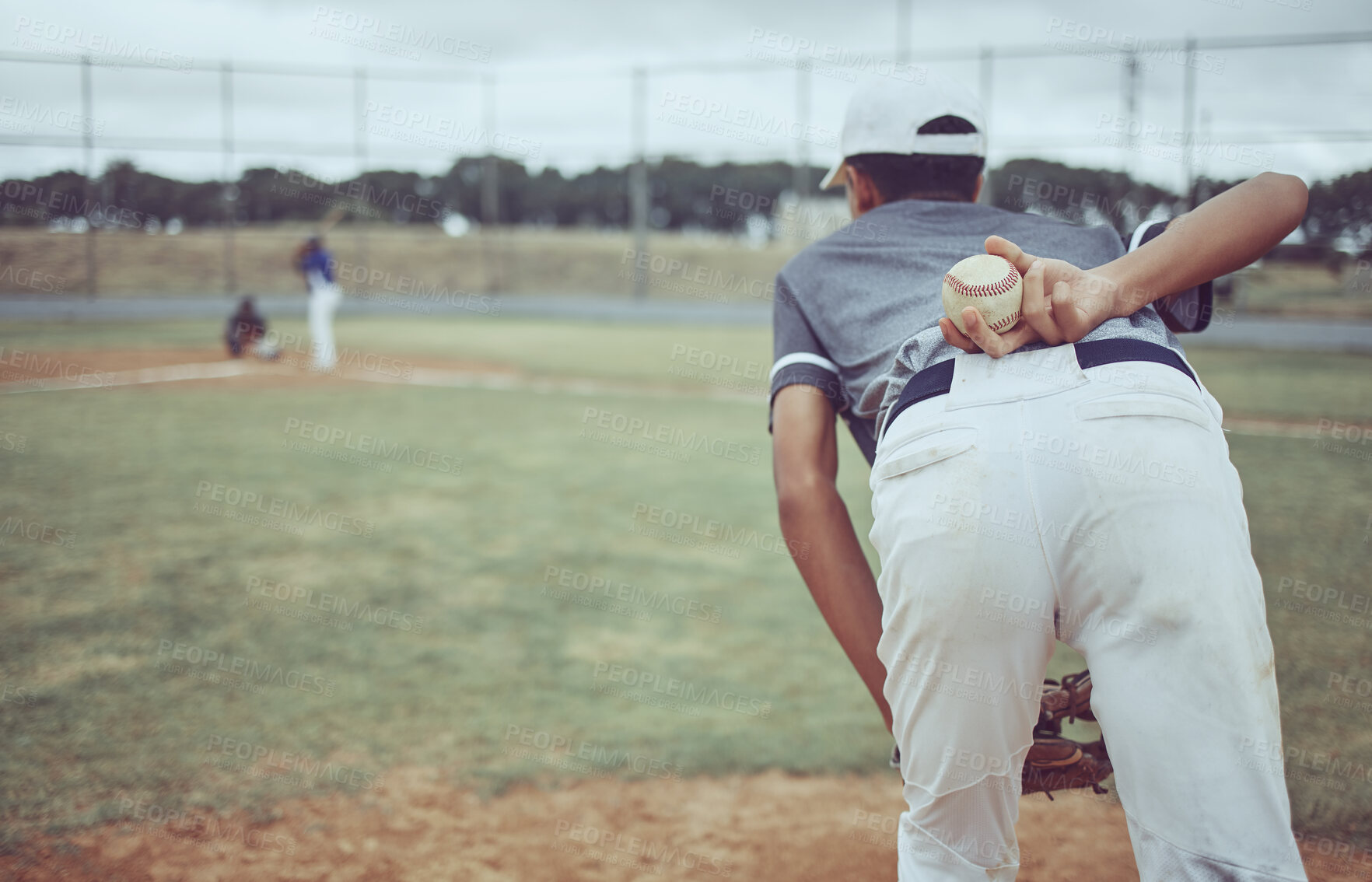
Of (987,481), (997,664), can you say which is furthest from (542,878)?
(987,481)

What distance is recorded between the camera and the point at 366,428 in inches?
339

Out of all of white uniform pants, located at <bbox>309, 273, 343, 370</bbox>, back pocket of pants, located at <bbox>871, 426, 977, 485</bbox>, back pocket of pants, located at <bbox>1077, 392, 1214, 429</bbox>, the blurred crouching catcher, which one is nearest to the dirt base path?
back pocket of pants, located at <bbox>871, 426, 977, 485</bbox>

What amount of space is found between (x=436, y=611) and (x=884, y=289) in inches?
129

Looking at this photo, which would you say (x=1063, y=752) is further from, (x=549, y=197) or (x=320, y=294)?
(x=549, y=197)

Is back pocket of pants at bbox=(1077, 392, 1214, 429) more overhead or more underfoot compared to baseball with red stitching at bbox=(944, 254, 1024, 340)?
more underfoot

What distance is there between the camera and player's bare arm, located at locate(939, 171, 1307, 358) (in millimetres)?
1312

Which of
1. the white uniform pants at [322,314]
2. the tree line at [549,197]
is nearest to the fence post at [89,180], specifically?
the tree line at [549,197]

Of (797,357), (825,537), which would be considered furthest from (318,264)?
→ (825,537)

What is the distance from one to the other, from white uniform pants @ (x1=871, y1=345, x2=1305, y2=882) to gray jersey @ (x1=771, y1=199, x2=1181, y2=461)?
0.61ft

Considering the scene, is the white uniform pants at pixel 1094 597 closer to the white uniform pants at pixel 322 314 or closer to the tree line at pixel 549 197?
the white uniform pants at pixel 322 314

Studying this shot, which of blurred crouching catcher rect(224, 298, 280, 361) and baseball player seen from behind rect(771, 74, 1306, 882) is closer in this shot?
baseball player seen from behind rect(771, 74, 1306, 882)

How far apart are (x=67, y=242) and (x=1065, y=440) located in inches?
909

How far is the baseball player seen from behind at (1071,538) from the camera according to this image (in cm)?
115

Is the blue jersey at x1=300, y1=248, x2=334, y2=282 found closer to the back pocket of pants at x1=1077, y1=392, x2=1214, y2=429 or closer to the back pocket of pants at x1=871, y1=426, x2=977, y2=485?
the back pocket of pants at x1=871, y1=426, x2=977, y2=485
